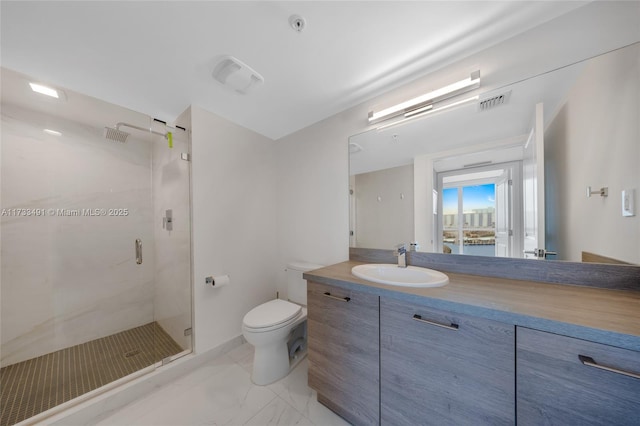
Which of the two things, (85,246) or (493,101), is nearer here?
(493,101)

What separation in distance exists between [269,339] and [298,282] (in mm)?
602

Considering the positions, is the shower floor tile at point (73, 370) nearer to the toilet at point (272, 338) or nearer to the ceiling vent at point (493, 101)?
the toilet at point (272, 338)

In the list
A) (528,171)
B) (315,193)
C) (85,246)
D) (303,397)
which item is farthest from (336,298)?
(85,246)

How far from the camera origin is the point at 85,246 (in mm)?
1993

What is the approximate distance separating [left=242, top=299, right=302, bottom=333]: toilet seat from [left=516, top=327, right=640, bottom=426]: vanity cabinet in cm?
129

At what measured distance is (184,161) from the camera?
184cm

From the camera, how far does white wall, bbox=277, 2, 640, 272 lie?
0.98m

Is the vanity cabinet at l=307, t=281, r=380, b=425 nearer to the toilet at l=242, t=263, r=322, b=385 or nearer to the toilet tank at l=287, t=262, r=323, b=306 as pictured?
the toilet at l=242, t=263, r=322, b=385

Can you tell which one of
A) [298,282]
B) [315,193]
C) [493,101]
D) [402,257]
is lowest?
[298,282]

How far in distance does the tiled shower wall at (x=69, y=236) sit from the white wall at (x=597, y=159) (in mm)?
3245

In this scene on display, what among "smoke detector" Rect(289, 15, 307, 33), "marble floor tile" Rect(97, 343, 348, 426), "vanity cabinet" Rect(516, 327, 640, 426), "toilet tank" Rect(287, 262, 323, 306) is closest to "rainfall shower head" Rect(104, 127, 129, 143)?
"smoke detector" Rect(289, 15, 307, 33)

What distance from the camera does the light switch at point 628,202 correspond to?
2.87ft

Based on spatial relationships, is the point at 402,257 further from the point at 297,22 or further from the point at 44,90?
the point at 44,90

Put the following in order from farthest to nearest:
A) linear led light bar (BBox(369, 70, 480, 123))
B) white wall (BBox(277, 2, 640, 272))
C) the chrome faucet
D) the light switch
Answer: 1. the chrome faucet
2. linear led light bar (BBox(369, 70, 480, 123))
3. white wall (BBox(277, 2, 640, 272))
4. the light switch
